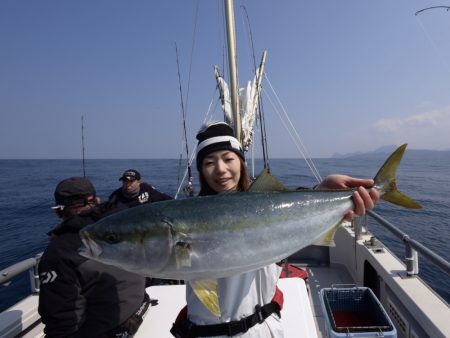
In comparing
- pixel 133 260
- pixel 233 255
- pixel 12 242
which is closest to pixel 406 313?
pixel 233 255

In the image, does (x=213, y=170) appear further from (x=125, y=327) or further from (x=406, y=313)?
(x=406, y=313)

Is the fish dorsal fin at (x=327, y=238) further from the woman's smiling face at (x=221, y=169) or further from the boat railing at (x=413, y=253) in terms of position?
the boat railing at (x=413, y=253)

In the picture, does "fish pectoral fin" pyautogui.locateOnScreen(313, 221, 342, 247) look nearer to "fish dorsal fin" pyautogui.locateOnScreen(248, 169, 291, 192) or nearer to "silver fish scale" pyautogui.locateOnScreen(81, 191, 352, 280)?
"silver fish scale" pyautogui.locateOnScreen(81, 191, 352, 280)

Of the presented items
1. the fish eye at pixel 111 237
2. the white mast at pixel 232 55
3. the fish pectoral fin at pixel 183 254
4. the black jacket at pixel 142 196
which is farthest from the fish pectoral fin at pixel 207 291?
the white mast at pixel 232 55

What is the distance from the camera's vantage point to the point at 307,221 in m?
2.06

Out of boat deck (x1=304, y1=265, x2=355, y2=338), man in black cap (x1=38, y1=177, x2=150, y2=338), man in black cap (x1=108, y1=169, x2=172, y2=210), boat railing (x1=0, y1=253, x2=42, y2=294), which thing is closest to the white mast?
man in black cap (x1=108, y1=169, x2=172, y2=210)

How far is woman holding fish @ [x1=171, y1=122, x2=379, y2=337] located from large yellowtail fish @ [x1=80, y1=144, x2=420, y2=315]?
265mm

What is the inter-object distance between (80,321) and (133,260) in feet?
5.47

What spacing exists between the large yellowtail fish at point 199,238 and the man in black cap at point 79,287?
1.13m

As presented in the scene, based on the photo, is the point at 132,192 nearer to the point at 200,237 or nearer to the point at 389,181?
the point at 200,237

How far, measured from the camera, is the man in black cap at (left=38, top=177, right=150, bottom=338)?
259cm

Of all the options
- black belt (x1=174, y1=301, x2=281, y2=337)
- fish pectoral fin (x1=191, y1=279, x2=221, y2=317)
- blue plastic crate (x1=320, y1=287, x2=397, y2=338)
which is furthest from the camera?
blue plastic crate (x1=320, y1=287, x2=397, y2=338)

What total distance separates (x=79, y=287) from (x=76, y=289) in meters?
0.04

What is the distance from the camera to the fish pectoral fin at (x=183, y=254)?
1675mm
